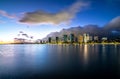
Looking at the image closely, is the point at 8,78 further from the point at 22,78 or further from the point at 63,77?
the point at 63,77

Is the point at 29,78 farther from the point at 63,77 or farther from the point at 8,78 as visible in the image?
the point at 63,77

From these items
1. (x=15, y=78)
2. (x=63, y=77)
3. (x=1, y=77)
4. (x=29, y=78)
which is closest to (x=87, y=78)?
(x=63, y=77)

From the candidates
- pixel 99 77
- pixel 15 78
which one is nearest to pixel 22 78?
pixel 15 78

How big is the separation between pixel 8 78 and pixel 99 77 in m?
8.61

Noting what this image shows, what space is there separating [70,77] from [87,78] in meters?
1.66

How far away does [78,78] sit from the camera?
1697cm

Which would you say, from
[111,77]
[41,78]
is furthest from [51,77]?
[111,77]

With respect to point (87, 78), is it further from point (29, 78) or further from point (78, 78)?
point (29, 78)

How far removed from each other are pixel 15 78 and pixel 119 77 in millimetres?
9903

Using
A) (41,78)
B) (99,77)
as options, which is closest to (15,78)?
(41,78)

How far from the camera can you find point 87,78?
16.7 metres

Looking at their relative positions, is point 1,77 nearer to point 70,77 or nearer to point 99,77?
point 70,77

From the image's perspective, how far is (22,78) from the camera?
16.7 m

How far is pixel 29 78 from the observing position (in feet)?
54.6
